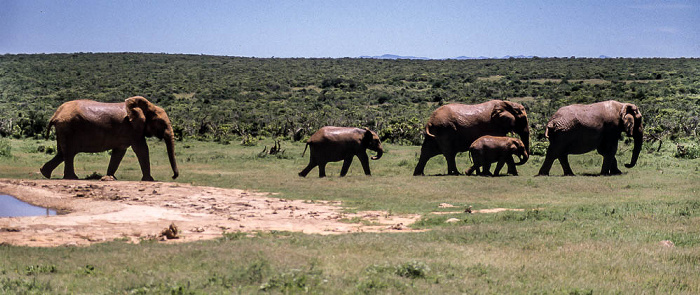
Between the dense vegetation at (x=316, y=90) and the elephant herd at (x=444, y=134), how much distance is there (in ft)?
31.3

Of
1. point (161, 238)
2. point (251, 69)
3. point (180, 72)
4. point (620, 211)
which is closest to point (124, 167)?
point (161, 238)

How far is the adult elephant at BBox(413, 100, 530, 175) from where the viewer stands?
875 inches

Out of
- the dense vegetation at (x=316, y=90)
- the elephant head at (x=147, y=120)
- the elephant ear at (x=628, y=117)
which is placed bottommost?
the dense vegetation at (x=316, y=90)

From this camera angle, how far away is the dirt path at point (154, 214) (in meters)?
11.5

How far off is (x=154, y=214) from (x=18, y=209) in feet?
9.69

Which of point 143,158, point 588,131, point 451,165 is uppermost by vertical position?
point 588,131

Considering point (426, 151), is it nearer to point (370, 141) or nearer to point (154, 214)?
point (370, 141)

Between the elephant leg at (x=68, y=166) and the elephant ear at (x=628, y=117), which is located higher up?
the elephant ear at (x=628, y=117)

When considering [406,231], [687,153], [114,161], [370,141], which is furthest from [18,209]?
[687,153]

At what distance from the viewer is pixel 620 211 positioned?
14156 mm

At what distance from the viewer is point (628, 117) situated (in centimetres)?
2180

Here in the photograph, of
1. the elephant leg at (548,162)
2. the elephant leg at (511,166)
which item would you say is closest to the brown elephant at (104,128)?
the elephant leg at (511,166)

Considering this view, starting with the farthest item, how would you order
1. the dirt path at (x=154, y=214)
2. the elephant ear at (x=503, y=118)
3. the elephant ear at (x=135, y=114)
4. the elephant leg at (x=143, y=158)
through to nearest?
the elephant ear at (x=503, y=118) → the elephant leg at (x=143, y=158) → the elephant ear at (x=135, y=114) → the dirt path at (x=154, y=214)

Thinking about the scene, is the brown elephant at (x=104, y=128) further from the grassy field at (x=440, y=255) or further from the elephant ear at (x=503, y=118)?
the elephant ear at (x=503, y=118)
